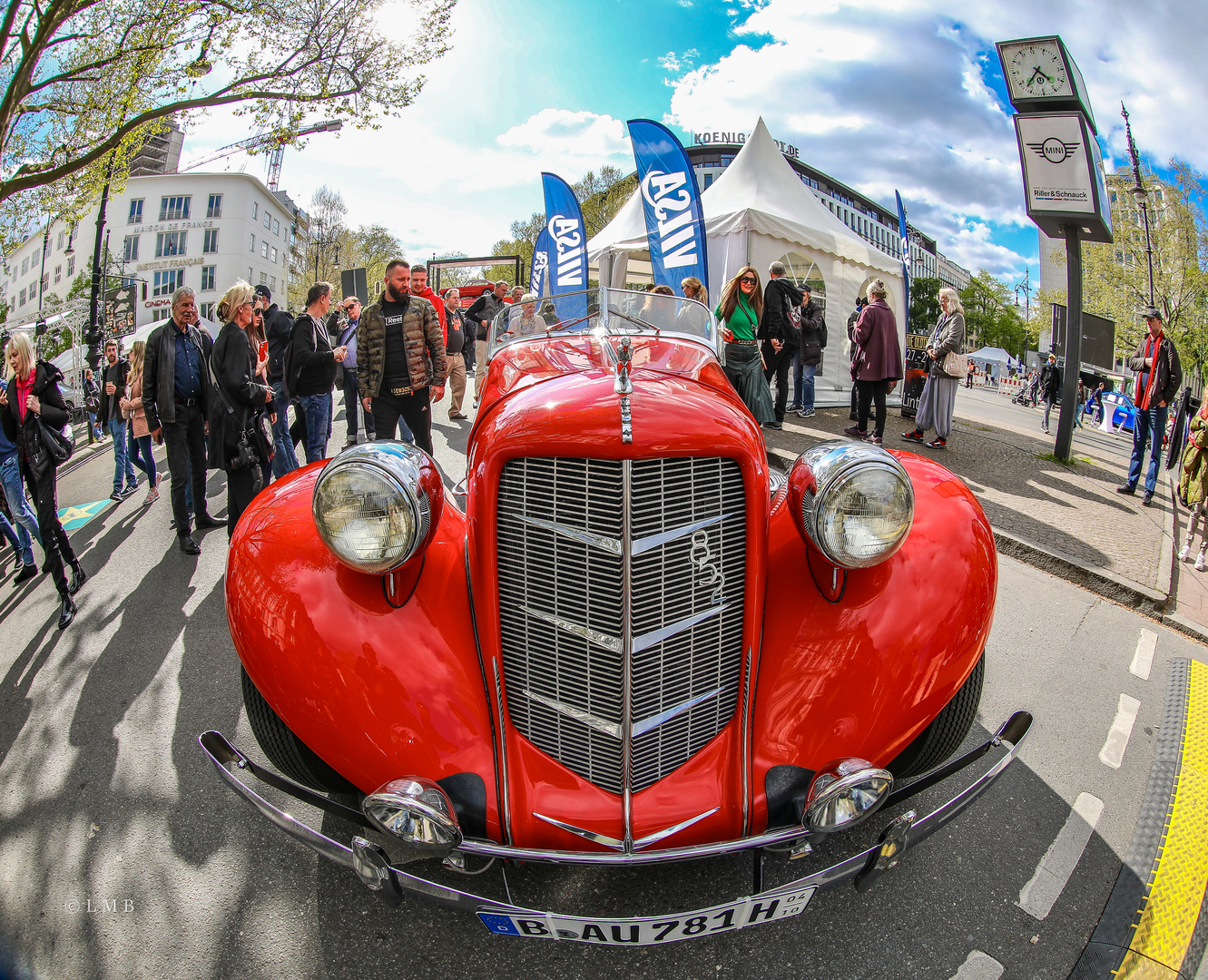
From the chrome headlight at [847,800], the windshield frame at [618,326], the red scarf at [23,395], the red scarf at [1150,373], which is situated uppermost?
the red scarf at [1150,373]

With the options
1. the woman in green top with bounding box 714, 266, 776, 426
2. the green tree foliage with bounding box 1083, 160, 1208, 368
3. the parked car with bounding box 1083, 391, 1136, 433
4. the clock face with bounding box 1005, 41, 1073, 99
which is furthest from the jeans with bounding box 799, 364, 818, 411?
the green tree foliage with bounding box 1083, 160, 1208, 368

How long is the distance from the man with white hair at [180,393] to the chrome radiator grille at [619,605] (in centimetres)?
395

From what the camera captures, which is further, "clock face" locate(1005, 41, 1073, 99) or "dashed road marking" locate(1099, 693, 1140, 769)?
"clock face" locate(1005, 41, 1073, 99)

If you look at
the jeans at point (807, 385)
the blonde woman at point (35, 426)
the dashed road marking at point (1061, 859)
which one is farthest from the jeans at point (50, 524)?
the jeans at point (807, 385)

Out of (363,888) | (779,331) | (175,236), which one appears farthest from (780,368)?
(175,236)

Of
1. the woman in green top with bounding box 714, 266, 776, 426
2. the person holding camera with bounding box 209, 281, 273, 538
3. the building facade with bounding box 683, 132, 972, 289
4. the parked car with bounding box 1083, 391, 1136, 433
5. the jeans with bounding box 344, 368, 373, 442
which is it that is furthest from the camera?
the building facade with bounding box 683, 132, 972, 289

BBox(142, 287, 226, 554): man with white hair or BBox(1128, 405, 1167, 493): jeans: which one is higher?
BBox(1128, 405, 1167, 493): jeans

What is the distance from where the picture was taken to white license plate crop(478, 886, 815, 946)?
4.71ft

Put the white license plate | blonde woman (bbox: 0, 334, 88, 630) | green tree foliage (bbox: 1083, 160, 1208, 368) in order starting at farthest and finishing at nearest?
green tree foliage (bbox: 1083, 160, 1208, 368) < blonde woman (bbox: 0, 334, 88, 630) < the white license plate

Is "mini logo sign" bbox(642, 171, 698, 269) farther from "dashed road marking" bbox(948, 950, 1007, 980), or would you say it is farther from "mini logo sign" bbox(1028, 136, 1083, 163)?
"dashed road marking" bbox(948, 950, 1007, 980)

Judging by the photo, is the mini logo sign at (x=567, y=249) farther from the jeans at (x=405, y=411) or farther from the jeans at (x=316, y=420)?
the jeans at (x=405, y=411)

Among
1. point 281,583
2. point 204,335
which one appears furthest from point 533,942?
point 204,335

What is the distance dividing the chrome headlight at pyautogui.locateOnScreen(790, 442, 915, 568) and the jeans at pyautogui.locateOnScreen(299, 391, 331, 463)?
4.94m

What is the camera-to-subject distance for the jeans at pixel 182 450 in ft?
15.3
